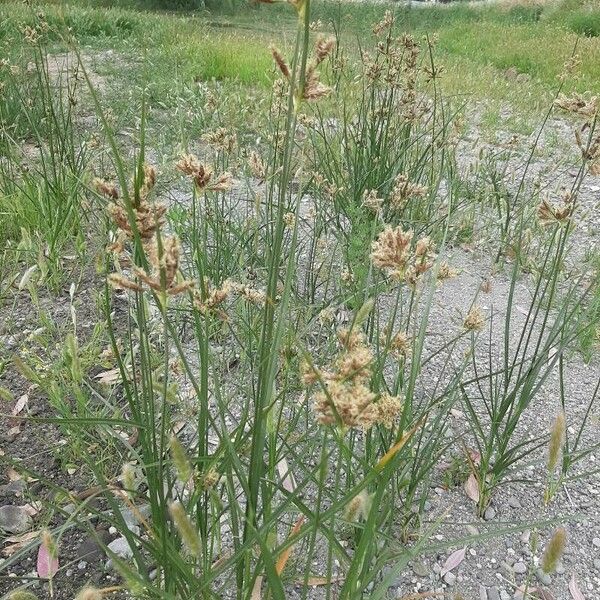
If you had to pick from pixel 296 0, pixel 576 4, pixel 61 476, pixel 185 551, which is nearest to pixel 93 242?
pixel 61 476

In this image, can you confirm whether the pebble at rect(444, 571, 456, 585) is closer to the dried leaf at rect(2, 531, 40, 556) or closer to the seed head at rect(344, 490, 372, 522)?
the seed head at rect(344, 490, 372, 522)

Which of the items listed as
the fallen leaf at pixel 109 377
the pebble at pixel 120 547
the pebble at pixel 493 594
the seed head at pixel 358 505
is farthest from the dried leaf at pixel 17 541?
the pebble at pixel 493 594

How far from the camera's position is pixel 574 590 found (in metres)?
1.34

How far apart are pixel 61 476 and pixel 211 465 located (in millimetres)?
756

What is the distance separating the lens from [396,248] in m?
0.85

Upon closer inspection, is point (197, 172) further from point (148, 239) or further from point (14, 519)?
point (14, 519)

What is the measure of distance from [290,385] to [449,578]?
0.66 m

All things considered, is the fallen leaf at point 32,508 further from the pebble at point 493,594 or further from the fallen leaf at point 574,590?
the fallen leaf at point 574,590

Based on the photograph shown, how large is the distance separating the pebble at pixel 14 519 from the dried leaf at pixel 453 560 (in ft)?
3.08

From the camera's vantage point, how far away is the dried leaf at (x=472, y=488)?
62.1 inches

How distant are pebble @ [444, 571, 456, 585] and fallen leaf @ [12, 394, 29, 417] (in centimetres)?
119

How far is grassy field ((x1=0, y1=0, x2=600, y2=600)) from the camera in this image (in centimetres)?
85

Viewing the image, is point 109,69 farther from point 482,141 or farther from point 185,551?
point 185,551

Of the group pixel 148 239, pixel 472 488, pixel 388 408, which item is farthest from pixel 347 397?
pixel 472 488
